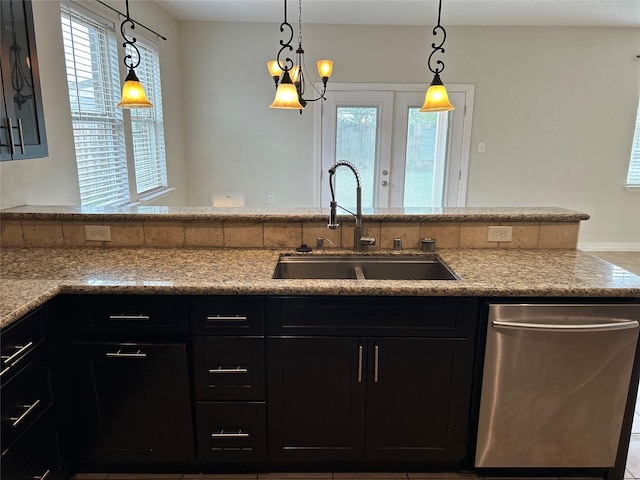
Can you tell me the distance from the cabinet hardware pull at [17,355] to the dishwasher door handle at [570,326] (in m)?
1.67

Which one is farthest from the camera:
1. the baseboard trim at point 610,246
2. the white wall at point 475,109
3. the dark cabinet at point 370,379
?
the baseboard trim at point 610,246

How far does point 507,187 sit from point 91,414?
4.90 m

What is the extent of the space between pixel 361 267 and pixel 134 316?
1024 mm

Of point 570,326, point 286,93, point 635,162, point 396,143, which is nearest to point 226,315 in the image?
point 286,93

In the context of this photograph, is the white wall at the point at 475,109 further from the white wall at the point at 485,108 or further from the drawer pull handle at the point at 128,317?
the drawer pull handle at the point at 128,317

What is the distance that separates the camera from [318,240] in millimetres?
2154

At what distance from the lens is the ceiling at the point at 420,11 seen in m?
4.02

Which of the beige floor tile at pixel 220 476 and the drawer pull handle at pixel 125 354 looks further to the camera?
the beige floor tile at pixel 220 476

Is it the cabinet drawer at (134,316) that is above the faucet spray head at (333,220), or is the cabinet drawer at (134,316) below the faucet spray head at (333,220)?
below

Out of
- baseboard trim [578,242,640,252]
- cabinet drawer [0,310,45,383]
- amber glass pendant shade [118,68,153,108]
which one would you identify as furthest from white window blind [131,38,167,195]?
baseboard trim [578,242,640,252]

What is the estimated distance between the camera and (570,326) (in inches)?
64.8

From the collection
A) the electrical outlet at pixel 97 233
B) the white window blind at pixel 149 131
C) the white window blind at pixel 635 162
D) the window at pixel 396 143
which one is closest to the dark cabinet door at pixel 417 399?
the electrical outlet at pixel 97 233

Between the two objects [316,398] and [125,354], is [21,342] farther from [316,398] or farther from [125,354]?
[316,398]

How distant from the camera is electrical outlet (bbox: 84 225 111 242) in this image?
2.16 metres
